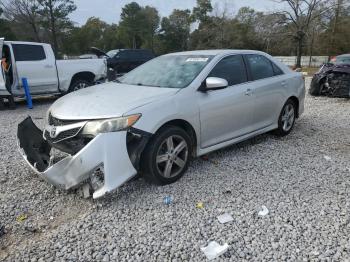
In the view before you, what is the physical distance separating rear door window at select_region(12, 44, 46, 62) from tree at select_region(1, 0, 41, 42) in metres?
31.1

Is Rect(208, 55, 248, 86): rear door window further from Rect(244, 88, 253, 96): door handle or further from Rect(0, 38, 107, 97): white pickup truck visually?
Rect(0, 38, 107, 97): white pickup truck

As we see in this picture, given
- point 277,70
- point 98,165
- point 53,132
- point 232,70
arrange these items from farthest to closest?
point 277,70
point 232,70
point 53,132
point 98,165

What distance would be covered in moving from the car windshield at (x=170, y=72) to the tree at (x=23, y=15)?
36.9 meters

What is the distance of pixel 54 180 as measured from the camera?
351 centimetres

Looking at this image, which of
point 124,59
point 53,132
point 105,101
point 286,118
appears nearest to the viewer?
point 53,132

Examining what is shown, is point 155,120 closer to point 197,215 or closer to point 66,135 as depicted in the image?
point 66,135

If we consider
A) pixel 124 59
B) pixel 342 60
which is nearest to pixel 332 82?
pixel 342 60

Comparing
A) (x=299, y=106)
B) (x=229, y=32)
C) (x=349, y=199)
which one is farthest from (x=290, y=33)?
(x=349, y=199)

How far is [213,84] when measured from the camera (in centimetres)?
412

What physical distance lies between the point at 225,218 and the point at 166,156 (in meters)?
0.99

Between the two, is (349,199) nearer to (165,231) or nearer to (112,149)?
(165,231)

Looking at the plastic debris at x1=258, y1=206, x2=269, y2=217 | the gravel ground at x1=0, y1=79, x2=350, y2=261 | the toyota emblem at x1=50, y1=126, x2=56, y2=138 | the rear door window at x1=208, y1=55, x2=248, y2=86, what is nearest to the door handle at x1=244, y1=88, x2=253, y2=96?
the rear door window at x1=208, y1=55, x2=248, y2=86

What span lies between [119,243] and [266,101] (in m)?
3.33

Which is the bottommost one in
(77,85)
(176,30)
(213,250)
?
(213,250)
